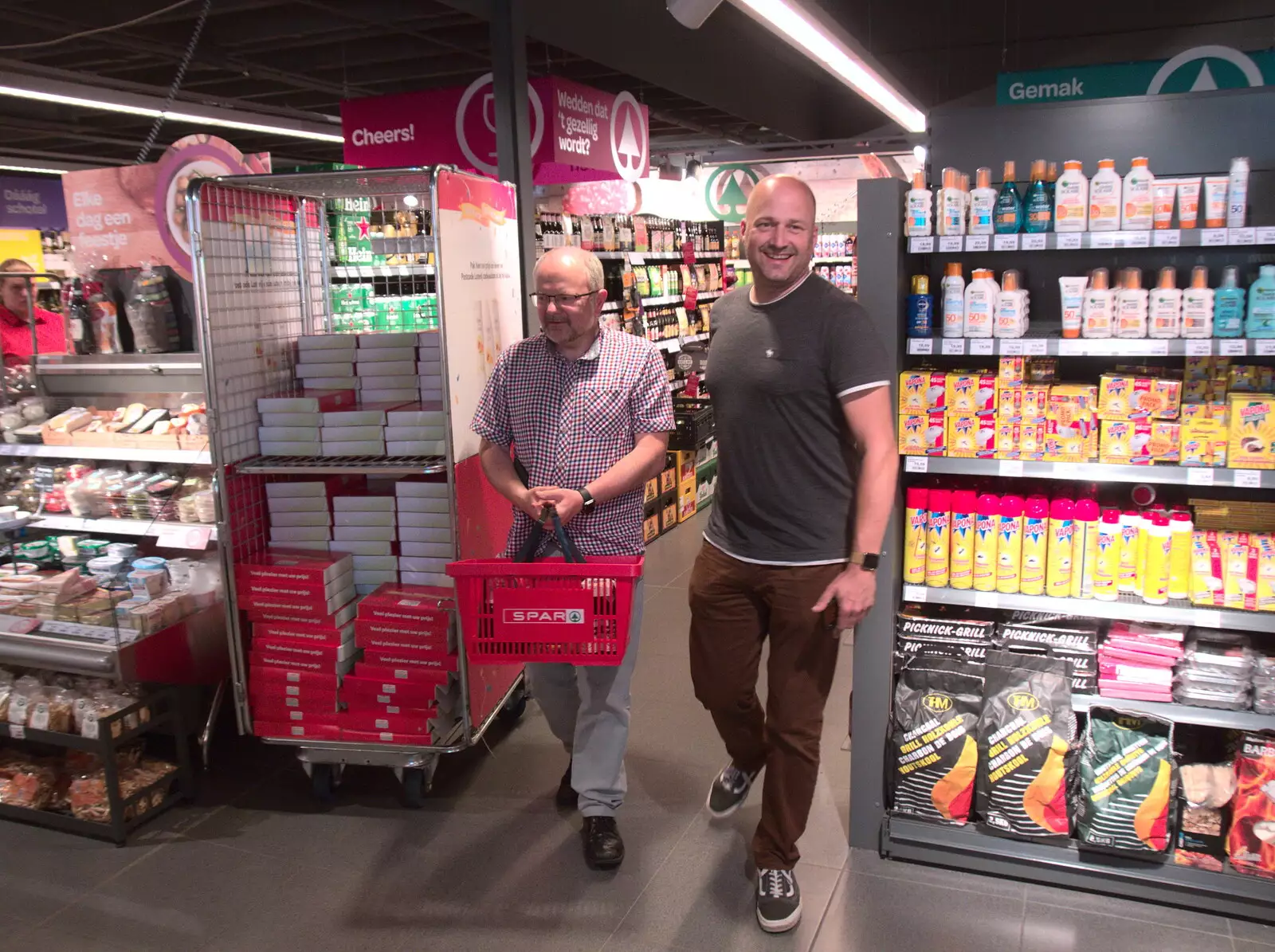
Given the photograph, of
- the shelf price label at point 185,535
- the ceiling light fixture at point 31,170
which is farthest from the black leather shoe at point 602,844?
the ceiling light fixture at point 31,170

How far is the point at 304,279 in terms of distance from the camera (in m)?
4.03

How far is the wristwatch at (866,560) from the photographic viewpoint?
2525 mm

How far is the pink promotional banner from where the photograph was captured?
6000mm

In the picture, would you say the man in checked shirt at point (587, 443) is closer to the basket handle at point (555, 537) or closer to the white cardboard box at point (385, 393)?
the basket handle at point (555, 537)

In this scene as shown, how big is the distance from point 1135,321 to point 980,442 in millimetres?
546

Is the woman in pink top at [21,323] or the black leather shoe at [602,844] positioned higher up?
the woman in pink top at [21,323]

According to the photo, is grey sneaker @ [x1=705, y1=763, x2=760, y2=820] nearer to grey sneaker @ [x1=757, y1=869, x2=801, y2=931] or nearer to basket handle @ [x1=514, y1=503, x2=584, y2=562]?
grey sneaker @ [x1=757, y1=869, x2=801, y2=931]

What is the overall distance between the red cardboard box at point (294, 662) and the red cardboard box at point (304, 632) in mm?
54

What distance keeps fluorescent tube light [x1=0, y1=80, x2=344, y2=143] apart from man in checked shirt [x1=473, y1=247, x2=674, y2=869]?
15.9 feet

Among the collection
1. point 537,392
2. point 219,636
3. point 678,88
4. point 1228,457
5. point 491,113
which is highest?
point 678,88

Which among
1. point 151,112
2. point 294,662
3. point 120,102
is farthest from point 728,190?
point 294,662

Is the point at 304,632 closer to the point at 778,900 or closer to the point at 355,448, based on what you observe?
the point at 355,448

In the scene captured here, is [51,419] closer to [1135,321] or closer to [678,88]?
[1135,321]

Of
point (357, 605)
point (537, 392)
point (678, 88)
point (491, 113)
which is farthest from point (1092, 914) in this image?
point (678, 88)
